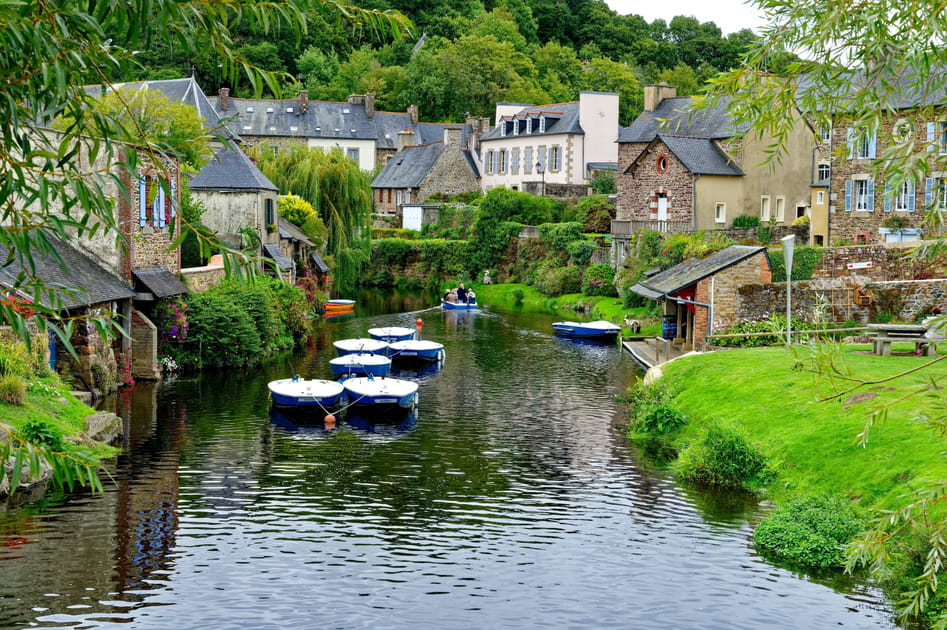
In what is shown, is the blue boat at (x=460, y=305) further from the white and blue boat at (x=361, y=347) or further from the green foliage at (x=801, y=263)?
the green foliage at (x=801, y=263)

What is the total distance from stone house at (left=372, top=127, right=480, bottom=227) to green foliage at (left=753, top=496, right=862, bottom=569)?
67159 millimetres

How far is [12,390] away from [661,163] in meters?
43.6

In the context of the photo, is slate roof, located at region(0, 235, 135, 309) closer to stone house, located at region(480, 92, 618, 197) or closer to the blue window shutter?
the blue window shutter

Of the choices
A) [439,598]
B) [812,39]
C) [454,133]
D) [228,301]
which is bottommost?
[439,598]

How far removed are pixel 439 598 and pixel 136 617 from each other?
3942mm

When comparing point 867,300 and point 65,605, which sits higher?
point 867,300

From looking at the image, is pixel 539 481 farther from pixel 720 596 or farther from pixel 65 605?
pixel 65 605

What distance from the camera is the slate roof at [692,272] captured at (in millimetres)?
35875

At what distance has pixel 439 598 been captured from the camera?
48.2ft

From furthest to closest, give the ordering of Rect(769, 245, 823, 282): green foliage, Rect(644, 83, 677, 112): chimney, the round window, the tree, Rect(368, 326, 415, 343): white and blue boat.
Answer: Rect(644, 83, 677, 112): chimney → the round window → Rect(368, 326, 415, 343): white and blue boat → Rect(769, 245, 823, 282): green foliage → the tree

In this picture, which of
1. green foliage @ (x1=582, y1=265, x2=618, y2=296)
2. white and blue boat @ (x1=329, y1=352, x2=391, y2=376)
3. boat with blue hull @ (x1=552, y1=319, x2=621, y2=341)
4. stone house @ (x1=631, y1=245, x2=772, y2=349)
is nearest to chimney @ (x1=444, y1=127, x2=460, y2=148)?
green foliage @ (x1=582, y1=265, x2=618, y2=296)

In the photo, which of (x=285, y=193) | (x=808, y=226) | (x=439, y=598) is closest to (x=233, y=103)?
(x=285, y=193)

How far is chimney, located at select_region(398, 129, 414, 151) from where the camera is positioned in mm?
94875

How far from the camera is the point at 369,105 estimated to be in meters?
98.2
